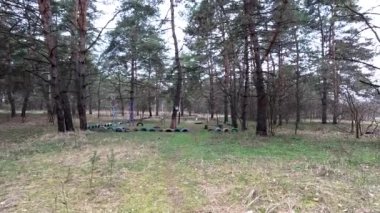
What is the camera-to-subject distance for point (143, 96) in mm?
35125

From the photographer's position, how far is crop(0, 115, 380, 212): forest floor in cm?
440

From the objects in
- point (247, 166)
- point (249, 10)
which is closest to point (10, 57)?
point (249, 10)

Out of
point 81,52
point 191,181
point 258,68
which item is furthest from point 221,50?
point 191,181

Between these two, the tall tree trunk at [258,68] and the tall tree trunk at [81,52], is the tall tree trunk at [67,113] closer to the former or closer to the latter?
the tall tree trunk at [81,52]

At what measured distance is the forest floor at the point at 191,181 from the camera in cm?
440

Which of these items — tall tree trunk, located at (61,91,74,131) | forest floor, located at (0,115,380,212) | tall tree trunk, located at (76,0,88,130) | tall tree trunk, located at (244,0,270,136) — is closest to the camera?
forest floor, located at (0,115,380,212)

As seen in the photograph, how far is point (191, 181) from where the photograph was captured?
18.2ft

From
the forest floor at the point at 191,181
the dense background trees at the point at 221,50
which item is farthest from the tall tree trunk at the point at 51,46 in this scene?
the forest floor at the point at 191,181

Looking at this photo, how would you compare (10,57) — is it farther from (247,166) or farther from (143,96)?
(143,96)

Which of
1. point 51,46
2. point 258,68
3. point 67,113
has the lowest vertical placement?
point 67,113

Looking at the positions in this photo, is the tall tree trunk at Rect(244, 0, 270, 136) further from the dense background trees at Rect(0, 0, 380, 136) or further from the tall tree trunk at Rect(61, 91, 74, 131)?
the tall tree trunk at Rect(61, 91, 74, 131)

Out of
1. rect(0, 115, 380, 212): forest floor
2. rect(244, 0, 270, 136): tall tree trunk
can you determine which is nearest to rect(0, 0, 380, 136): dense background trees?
rect(244, 0, 270, 136): tall tree trunk

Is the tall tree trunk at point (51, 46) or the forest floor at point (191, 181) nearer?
the forest floor at point (191, 181)

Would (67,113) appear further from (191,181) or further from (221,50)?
(191,181)
